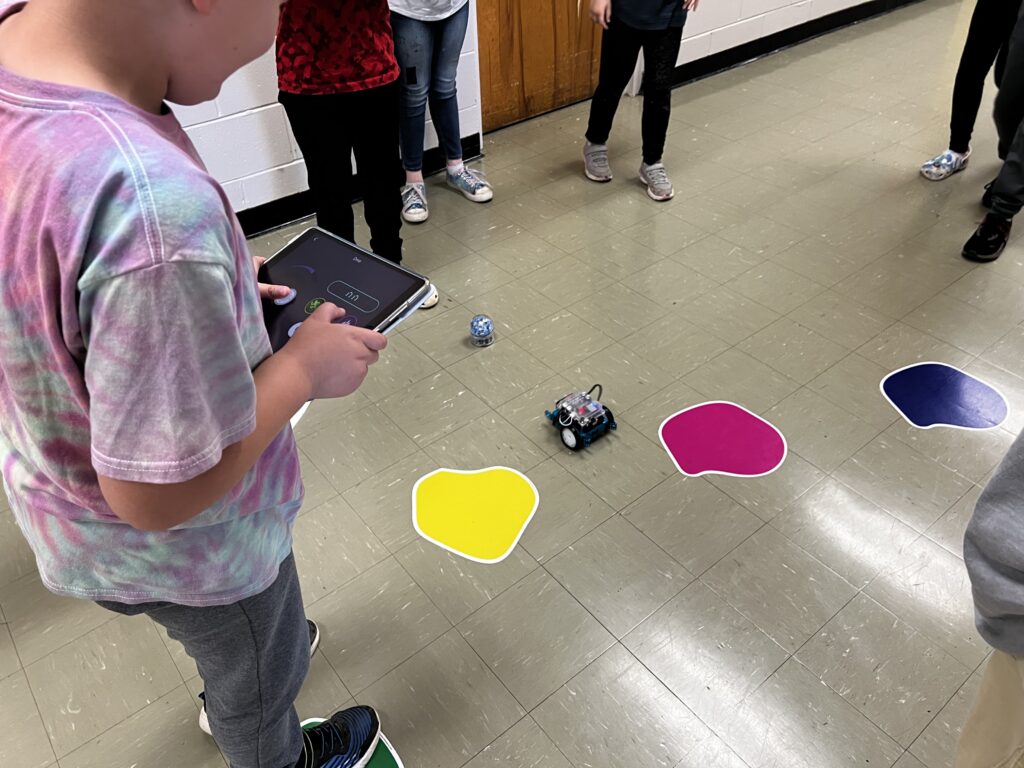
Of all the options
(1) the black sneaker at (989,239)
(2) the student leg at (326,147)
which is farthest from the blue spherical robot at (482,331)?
(1) the black sneaker at (989,239)

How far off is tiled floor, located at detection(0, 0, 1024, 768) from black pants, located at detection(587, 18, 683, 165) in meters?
0.30

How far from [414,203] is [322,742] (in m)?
1.95

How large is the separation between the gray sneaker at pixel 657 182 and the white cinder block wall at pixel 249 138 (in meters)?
1.26

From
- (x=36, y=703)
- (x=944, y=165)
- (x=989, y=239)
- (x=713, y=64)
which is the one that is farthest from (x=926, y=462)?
(x=713, y=64)

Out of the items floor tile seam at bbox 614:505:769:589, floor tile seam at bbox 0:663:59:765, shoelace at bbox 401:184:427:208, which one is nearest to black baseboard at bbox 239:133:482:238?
shoelace at bbox 401:184:427:208

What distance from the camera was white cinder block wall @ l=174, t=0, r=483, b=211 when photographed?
7.71 ft

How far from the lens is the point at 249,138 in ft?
8.09

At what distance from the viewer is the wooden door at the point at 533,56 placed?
315 cm

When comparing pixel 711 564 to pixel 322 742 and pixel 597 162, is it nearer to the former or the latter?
pixel 322 742

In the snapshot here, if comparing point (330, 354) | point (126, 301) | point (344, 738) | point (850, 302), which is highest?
point (126, 301)

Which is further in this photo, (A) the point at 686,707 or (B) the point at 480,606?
(B) the point at 480,606

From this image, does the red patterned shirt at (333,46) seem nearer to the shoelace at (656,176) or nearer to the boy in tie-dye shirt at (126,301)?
the shoelace at (656,176)

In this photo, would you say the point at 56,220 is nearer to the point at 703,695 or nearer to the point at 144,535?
the point at 144,535

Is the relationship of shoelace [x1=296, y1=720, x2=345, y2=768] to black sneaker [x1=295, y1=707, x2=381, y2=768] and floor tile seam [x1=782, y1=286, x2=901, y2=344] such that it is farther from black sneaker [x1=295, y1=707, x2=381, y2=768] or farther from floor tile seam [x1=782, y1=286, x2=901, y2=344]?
floor tile seam [x1=782, y1=286, x2=901, y2=344]
